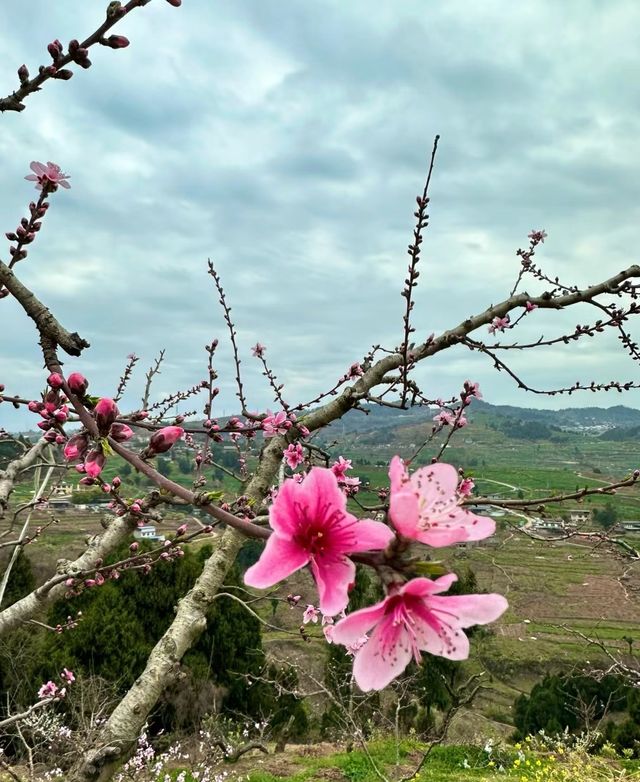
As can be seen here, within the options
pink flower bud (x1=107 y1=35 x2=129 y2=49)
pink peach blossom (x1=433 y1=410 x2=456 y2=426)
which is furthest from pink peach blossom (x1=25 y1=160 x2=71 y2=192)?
pink peach blossom (x1=433 y1=410 x2=456 y2=426)

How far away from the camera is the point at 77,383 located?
1.04 meters

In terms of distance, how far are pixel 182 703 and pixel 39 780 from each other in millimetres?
5100

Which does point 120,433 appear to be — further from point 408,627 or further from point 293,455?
point 293,455

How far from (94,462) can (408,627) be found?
65cm

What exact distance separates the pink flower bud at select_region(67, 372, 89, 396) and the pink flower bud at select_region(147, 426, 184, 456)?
185mm

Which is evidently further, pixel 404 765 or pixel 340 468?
pixel 404 765

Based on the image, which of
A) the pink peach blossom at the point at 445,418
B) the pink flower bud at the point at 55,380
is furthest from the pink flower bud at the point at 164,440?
the pink peach blossom at the point at 445,418

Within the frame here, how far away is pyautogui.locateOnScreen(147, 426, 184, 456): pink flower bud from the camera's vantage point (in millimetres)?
971

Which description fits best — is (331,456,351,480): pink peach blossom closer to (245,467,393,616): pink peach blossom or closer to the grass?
(245,467,393,616): pink peach blossom

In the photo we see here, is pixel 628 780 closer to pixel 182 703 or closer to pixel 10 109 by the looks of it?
pixel 182 703

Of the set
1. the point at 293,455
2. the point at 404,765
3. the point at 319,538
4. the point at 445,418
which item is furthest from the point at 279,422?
the point at 404,765

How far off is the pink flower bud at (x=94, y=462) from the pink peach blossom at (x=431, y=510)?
57 cm

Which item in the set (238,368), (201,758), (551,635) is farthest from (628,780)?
(551,635)

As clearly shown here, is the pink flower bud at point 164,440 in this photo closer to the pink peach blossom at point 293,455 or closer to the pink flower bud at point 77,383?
the pink flower bud at point 77,383
